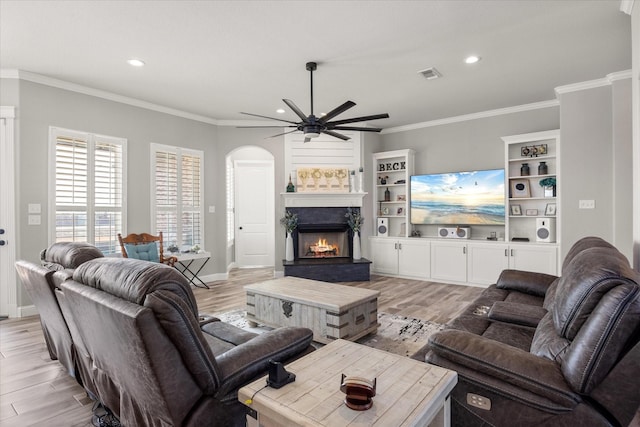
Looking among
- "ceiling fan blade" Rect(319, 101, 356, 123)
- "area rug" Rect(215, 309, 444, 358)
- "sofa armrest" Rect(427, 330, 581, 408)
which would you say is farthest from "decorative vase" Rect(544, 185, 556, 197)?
"sofa armrest" Rect(427, 330, 581, 408)

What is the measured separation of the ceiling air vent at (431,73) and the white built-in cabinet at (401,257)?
9.60 feet

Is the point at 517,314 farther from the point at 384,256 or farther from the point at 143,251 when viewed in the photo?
the point at 143,251

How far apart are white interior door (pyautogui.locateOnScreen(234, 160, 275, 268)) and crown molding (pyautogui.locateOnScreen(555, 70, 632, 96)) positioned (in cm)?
576

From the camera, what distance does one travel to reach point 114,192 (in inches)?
194

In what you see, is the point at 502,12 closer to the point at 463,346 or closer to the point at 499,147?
the point at 463,346

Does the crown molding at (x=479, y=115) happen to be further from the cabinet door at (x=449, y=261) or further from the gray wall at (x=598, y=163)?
the cabinet door at (x=449, y=261)

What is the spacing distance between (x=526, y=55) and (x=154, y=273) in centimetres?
431

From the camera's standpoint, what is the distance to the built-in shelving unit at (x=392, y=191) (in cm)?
663

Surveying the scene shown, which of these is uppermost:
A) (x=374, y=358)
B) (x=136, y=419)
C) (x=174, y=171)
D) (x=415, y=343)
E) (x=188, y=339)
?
(x=174, y=171)

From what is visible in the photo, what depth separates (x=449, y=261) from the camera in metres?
5.89

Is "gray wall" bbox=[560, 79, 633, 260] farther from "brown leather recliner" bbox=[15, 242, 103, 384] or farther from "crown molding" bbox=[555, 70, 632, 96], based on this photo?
"brown leather recliner" bbox=[15, 242, 103, 384]

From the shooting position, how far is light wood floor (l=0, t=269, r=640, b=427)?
218 cm

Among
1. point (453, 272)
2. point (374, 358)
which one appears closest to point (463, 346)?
point (374, 358)

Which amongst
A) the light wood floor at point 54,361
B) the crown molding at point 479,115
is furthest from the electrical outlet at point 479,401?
the crown molding at point 479,115
